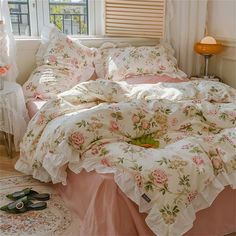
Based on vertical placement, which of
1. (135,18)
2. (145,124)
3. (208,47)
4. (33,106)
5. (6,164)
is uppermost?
(135,18)

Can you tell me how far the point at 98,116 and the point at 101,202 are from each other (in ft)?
1.65

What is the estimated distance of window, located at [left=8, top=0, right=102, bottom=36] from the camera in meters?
3.35

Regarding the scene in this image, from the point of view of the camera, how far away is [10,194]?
224cm

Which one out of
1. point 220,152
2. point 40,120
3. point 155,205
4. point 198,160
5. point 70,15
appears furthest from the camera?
point 70,15

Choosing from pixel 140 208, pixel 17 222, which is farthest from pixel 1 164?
pixel 140 208

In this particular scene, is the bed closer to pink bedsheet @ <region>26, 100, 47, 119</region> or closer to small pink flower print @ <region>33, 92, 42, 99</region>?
pink bedsheet @ <region>26, 100, 47, 119</region>

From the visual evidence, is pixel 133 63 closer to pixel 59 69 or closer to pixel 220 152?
pixel 59 69

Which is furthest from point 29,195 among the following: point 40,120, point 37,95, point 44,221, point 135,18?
point 135,18

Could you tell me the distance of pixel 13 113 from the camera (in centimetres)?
271

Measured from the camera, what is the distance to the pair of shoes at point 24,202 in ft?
6.75

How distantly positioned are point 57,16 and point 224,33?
66.6 inches

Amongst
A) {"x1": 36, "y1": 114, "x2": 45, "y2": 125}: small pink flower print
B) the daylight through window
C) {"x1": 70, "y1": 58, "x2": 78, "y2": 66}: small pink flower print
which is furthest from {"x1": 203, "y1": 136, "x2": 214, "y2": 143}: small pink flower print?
the daylight through window

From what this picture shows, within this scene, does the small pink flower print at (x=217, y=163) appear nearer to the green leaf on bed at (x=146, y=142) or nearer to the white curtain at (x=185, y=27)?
the green leaf on bed at (x=146, y=142)

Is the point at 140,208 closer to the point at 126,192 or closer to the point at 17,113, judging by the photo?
the point at 126,192
